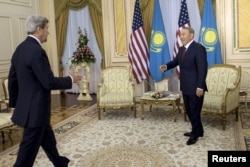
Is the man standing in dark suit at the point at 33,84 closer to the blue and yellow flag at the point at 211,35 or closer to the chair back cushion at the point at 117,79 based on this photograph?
the chair back cushion at the point at 117,79

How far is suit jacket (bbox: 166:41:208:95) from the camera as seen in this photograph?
3.84 meters

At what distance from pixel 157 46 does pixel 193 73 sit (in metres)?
2.82

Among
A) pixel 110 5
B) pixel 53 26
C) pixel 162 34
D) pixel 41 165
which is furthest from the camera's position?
pixel 53 26

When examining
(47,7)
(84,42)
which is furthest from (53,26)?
(84,42)

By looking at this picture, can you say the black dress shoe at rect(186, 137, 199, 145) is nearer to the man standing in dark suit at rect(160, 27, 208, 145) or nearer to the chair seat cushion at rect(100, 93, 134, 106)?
the man standing in dark suit at rect(160, 27, 208, 145)

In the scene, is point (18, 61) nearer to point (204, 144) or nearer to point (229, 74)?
point (204, 144)

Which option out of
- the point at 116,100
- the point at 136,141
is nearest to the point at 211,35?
the point at 116,100

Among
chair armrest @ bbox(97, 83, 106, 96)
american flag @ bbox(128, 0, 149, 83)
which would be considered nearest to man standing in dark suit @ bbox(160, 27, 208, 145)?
chair armrest @ bbox(97, 83, 106, 96)

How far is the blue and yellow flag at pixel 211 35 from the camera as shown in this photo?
20.5 ft

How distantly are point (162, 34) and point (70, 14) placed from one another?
292 centimetres

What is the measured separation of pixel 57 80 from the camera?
2.62 m

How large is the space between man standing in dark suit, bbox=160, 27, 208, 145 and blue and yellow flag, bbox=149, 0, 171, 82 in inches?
100

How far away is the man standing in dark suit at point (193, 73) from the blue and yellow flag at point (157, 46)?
2.55m

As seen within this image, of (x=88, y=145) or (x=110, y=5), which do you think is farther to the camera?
(x=110, y=5)
